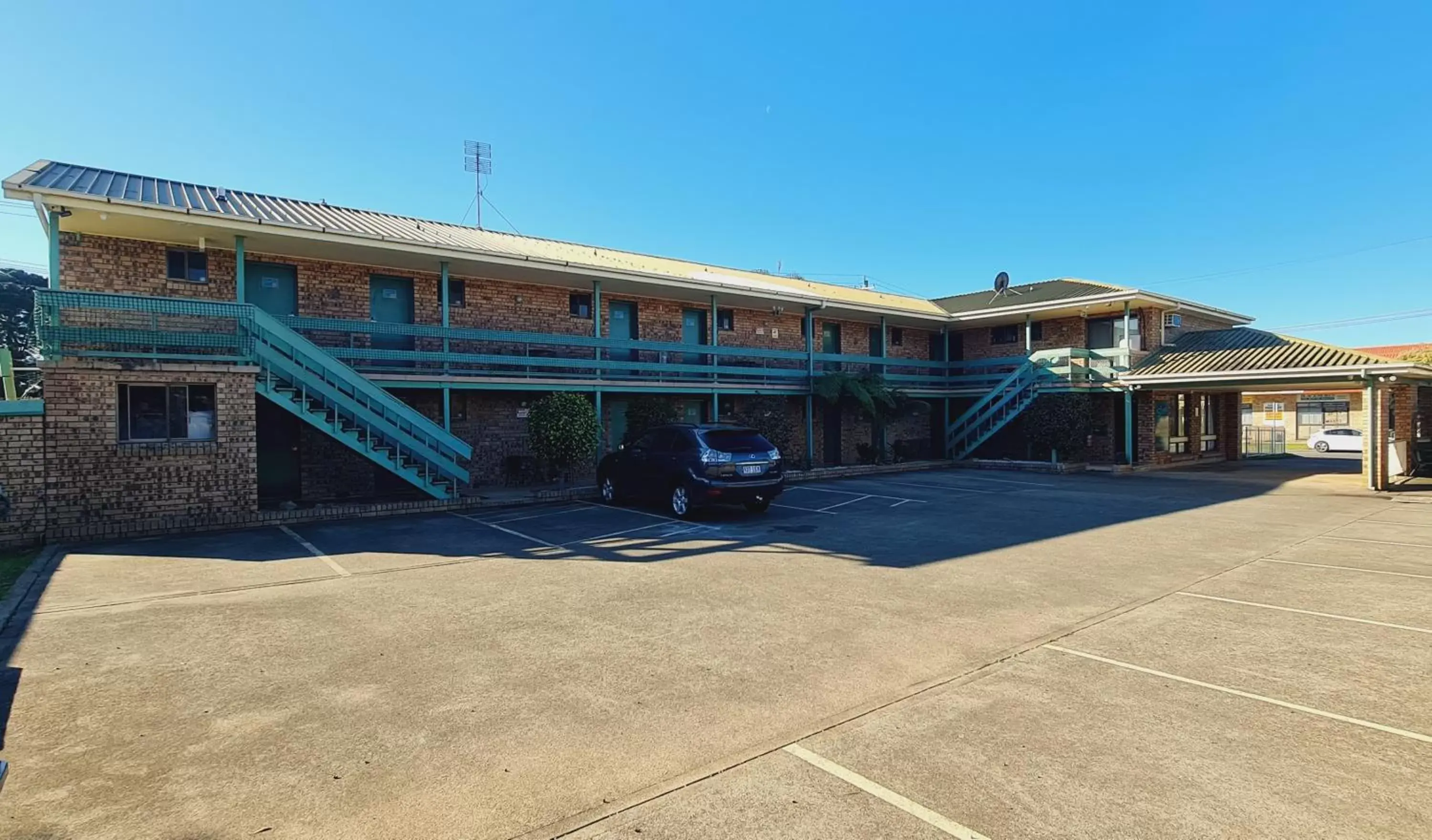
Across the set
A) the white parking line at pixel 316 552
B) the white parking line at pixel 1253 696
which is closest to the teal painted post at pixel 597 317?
the white parking line at pixel 316 552

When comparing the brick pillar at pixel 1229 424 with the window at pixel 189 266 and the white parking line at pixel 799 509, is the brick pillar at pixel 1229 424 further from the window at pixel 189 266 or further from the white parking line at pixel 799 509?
the window at pixel 189 266

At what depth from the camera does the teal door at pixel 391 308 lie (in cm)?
1445

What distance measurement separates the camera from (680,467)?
1164 centimetres

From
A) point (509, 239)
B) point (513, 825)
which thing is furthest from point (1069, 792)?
point (509, 239)

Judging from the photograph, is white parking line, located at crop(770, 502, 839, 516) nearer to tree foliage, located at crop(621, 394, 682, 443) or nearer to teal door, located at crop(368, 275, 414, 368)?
tree foliage, located at crop(621, 394, 682, 443)

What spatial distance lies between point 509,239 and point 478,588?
13.7 m

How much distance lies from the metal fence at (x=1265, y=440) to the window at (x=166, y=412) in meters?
36.5

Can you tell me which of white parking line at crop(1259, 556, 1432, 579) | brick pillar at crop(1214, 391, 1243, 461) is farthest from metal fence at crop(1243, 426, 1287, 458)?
white parking line at crop(1259, 556, 1432, 579)

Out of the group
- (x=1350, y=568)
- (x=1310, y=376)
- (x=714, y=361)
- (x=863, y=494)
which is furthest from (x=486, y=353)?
(x=1310, y=376)

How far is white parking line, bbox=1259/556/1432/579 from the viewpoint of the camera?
24.7 ft

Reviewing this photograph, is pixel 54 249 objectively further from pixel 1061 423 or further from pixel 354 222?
pixel 1061 423

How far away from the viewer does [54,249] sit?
34.3 feet

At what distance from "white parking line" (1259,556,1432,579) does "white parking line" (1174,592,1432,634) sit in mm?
2327

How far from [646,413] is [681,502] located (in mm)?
5630
